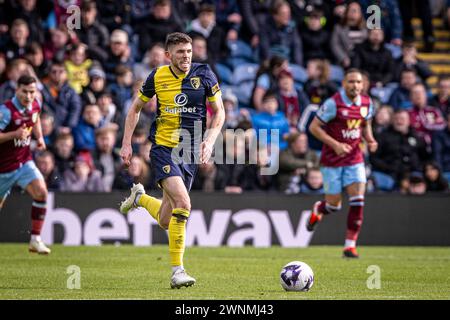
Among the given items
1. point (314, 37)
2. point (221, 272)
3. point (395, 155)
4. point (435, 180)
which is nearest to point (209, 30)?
point (314, 37)

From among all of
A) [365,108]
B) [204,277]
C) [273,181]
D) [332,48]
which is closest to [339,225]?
[273,181]

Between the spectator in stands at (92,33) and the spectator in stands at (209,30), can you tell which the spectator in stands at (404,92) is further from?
the spectator in stands at (92,33)

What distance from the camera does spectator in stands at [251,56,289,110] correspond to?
1911 cm

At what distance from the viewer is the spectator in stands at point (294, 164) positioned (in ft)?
59.2

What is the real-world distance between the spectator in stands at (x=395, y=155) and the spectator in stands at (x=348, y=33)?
2.54 metres

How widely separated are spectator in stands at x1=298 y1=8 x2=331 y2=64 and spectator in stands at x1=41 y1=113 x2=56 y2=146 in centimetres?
580

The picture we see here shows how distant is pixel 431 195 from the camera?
17.4m

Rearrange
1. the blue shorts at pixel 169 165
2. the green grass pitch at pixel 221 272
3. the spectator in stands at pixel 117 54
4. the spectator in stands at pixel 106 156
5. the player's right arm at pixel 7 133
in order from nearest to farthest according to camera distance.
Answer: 1. the green grass pitch at pixel 221 272
2. the blue shorts at pixel 169 165
3. the player's right arm at pixel 7 133
4. the spectator in stands at pixel 106 156
5. the spectator in stands at pixel 117 54

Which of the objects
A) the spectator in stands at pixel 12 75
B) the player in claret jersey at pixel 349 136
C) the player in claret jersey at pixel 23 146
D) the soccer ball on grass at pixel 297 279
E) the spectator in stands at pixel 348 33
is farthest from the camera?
the spectator in stands at pixel 348 33

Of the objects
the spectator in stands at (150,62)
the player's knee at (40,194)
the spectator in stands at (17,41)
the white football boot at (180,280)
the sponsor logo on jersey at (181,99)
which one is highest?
the spectator in stands at (17,41)

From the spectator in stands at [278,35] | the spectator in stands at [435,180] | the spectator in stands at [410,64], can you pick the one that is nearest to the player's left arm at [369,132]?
the spectator in stands at [435,180]

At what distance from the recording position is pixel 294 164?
59.3ft

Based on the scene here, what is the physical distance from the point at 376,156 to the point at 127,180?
4.75 meters
